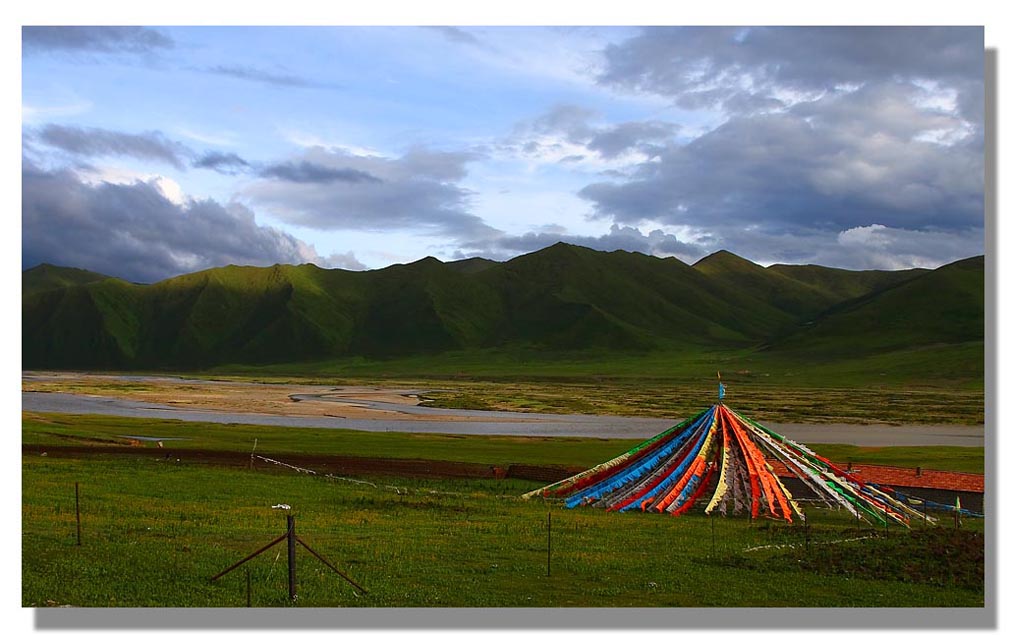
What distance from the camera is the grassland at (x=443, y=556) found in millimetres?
21891

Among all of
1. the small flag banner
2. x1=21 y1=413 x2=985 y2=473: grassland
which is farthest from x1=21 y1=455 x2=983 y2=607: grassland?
x1=21 y1=413 x2=985 y2=473: grassland

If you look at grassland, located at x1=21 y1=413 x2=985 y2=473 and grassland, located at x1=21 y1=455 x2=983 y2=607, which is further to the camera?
grassland, located at x1=21 y1=413 x2=985 y2=473

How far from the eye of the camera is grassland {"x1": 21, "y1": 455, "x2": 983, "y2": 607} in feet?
71.8

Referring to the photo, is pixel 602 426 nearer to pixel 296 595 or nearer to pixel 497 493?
pixel 497 493

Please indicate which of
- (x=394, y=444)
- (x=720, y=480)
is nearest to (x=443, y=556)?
(x=720, y=480)

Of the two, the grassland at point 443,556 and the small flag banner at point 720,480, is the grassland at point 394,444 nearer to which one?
the small flag banner at point 720,480

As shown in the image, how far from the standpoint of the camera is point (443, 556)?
26.8 meters

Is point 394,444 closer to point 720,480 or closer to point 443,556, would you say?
point 720,480

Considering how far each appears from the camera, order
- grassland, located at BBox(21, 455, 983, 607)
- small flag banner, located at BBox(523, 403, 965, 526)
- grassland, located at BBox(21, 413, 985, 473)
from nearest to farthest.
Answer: grassland, located at BBox(21, 455, 983, 607)
small flag banner, located at BBox(523, 403, 965, 526)
grassland, located at BBox(21, 413, 985, 473)

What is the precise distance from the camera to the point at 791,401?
147 m

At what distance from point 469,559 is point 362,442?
46.0 meters

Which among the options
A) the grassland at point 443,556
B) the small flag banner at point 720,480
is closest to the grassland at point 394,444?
the small flag banner at point 720,480

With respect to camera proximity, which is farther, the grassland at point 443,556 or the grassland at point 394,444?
the grassland at point 394,444

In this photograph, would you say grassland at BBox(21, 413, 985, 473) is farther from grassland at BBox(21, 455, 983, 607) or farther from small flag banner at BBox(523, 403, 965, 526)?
grassland at BBox(21, 455, 983, 607)
